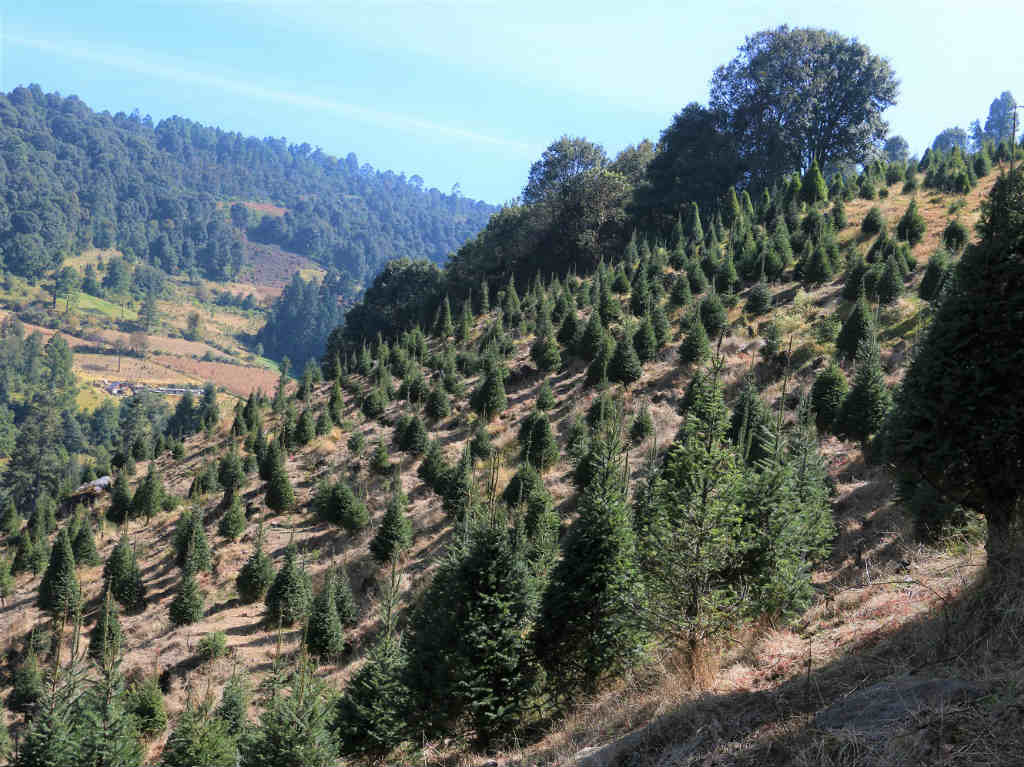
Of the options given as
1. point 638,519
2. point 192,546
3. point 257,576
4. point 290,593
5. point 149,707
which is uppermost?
point 638,519

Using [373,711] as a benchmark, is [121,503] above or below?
below

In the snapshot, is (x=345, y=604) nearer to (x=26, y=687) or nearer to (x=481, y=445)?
(x=481, y=445)

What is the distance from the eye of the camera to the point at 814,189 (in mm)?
48875

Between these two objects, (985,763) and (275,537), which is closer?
(985,763)

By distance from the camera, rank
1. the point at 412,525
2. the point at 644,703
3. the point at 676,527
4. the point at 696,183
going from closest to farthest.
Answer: the point at 644,703
the point at 676,527
the point at 412,525
the point at 696,183

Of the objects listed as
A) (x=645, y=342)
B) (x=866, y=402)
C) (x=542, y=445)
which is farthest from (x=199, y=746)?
(x=645, y=342)

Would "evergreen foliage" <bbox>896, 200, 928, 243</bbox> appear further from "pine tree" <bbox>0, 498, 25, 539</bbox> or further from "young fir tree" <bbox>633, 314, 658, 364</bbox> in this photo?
"pine tree" <bbox>0, 498, 25, 539</bbox>

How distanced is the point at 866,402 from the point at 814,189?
31.4 m

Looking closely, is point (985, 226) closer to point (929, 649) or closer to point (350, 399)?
point (929, 649)

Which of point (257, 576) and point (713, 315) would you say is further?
point (713, 315)

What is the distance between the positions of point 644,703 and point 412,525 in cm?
1868

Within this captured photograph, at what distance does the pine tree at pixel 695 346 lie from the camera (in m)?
31.1

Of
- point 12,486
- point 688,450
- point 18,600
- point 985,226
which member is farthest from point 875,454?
point 12,486

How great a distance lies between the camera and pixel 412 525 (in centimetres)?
2767
